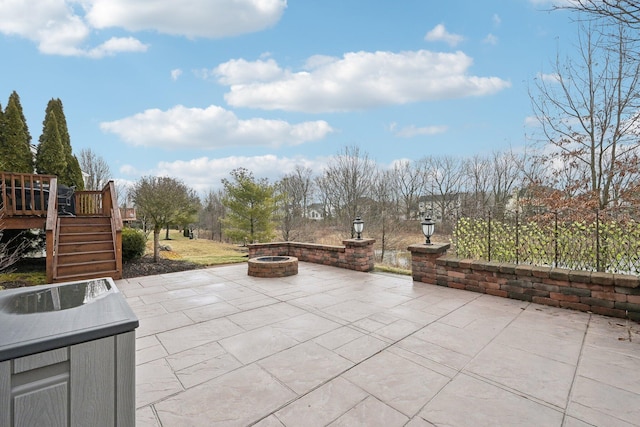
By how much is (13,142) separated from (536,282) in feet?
41.6

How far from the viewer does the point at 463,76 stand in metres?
8.18

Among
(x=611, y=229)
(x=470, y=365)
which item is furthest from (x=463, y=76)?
(x=470, y=365)

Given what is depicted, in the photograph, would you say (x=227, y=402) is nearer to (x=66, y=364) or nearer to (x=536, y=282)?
(x=66, y=364)

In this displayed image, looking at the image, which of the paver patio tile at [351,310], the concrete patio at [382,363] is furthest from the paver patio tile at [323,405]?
the paver patio tile at [351,310]

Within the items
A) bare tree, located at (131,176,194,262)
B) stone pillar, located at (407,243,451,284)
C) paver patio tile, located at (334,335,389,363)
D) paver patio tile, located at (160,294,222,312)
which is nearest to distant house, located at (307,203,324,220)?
bare tree, located at (131,176,194,262)

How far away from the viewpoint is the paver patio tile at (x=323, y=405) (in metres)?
1.73

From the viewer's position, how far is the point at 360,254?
237 inches

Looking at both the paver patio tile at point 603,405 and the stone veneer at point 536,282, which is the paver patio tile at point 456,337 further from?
the stone veneer at point 536,282

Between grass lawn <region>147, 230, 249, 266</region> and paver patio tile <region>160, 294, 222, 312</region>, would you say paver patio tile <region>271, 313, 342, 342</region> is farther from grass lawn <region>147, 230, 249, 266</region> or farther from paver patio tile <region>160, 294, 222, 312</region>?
grass lawn <region>147, 230, 249, 266</region>

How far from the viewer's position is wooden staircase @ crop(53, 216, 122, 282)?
212 inches

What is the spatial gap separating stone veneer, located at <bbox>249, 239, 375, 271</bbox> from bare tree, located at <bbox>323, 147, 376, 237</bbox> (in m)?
6.98

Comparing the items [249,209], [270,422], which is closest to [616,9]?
[270,422]

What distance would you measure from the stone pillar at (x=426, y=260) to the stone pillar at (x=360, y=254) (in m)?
1.15

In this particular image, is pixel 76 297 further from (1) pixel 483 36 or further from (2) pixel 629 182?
(2) pixel 629 182
